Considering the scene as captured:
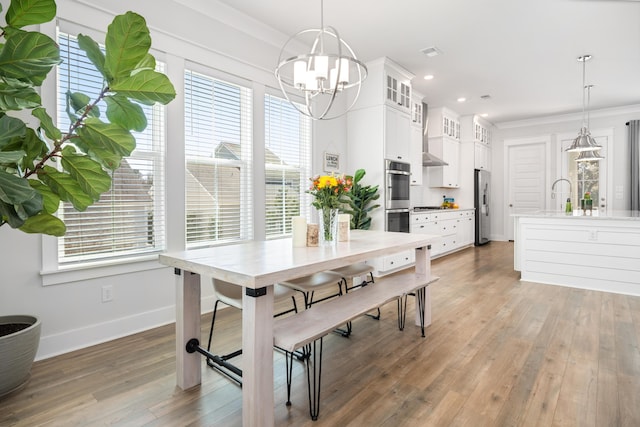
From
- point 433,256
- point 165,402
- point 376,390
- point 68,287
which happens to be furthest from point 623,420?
point 433,256

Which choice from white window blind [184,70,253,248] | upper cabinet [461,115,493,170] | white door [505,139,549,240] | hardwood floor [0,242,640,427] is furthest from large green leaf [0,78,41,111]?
white door [505,139,549,240]

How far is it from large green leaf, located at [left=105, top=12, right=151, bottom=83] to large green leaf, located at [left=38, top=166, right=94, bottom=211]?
9.6 inches

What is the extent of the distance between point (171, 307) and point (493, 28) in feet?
13.9

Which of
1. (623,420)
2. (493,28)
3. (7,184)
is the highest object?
(493,28)

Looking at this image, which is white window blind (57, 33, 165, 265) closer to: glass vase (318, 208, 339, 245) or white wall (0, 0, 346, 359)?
white wall (0, 0, 346, 359)

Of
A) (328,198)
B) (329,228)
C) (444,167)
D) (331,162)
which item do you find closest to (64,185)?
(328,198)

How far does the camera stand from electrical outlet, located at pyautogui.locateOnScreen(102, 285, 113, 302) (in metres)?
2.61

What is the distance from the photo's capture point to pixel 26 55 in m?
0.64

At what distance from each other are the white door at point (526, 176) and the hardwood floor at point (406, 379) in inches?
211

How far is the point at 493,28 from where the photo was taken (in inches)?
145

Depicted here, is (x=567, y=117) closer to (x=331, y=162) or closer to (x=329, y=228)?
(x=331, y=162)

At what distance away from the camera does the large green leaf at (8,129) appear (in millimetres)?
606

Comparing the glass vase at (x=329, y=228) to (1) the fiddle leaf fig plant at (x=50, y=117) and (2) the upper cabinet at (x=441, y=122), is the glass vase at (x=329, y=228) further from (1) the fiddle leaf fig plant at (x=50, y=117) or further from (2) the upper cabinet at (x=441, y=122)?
(2) the upper cabinet at (x=441, y=122)

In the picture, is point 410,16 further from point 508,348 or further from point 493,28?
point 508,348
